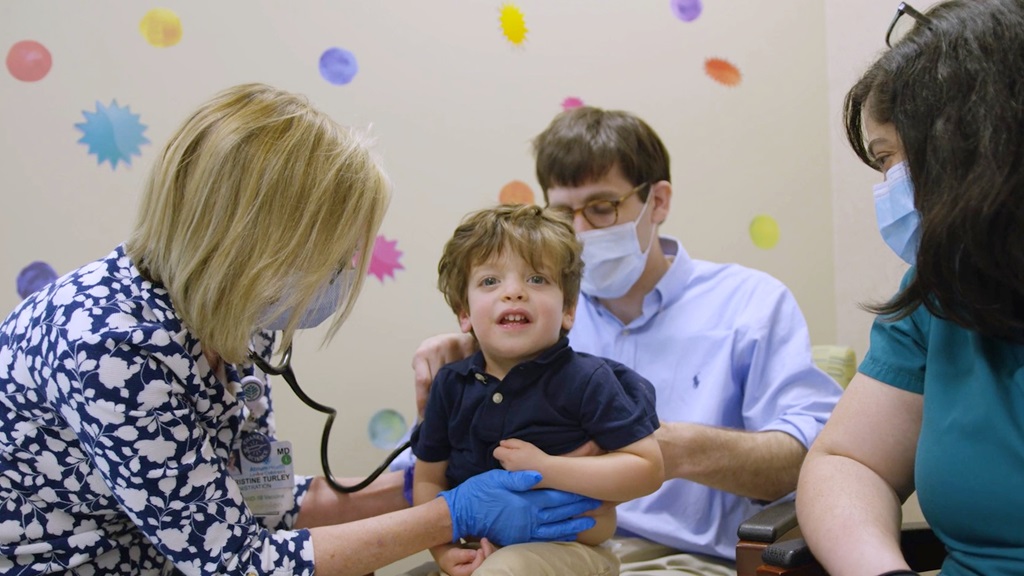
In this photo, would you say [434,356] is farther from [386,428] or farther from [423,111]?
[423,111]

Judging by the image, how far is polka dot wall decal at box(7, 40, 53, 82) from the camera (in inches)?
89.0

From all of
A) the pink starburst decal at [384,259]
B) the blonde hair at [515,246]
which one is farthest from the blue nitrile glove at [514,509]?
the pink starburst decal at [384,259]

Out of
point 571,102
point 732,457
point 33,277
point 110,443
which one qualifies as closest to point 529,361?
point 732,457

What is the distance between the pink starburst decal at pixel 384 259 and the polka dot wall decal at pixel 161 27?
0.75m

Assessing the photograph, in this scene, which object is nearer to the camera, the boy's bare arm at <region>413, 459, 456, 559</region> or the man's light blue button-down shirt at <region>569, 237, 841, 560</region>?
the boy's bare arm at <region>413, 459, 456, 559</region>

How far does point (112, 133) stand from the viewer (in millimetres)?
2326

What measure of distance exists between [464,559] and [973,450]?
83cm

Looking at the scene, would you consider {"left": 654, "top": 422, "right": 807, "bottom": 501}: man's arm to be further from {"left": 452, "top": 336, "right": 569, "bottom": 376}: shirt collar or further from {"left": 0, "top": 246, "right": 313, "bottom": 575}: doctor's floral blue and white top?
{"left": 0, "top": 246, "right": 313, "bottom": 575}: doctor's floral blue and white top

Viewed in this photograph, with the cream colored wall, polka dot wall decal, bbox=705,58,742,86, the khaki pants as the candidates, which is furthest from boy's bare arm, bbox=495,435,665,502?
polka dot wall decal, bbox=705,58,742,86

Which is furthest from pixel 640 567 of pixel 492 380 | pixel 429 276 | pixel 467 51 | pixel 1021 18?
pixel 467 51

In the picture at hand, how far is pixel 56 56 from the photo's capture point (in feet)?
7.50

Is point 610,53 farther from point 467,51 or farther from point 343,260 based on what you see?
point 343,260

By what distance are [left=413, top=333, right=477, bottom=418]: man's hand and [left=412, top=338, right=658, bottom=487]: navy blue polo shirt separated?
0.14m

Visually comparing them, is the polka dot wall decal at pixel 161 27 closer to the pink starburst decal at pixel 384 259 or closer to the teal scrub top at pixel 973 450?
the pink starburst decal at pixel 384 259
